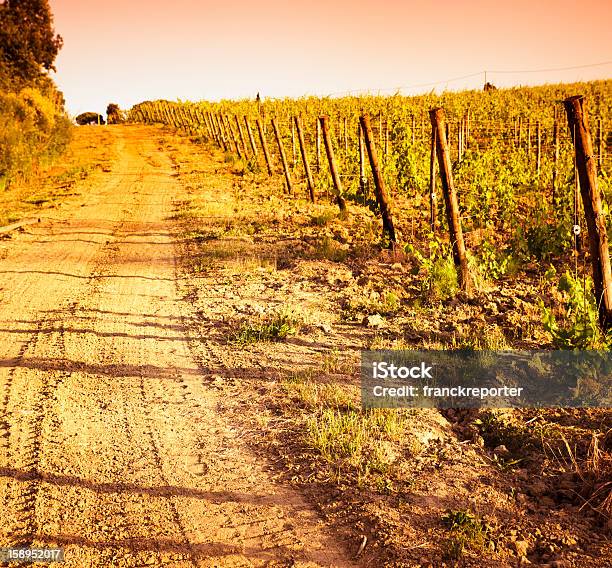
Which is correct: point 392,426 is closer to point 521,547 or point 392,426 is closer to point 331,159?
point 521,547

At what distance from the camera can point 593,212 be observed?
231 inches

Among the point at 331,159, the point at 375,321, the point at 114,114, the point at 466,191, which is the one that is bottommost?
the point at 375,321

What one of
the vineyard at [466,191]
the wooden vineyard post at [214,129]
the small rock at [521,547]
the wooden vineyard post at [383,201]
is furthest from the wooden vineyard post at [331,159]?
the wooden vineyard post at [214,129]

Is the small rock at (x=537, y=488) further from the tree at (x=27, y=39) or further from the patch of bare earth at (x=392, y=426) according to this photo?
the tree at (x=27, y=39)

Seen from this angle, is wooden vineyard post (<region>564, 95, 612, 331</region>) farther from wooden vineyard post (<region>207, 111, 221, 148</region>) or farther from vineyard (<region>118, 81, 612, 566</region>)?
wooden vineyard post (<region>207, 111, 221, 148</region>)

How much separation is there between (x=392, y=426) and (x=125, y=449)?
6.54ft

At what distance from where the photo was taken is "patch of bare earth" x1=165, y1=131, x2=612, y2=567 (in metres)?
3.57

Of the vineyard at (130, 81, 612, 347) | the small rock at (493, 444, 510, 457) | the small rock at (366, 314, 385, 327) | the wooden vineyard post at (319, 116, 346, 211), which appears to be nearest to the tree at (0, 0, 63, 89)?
the vineyard at (130, 81, 612, 347)

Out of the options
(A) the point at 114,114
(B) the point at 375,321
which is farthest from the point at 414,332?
(A) the point at 114,114

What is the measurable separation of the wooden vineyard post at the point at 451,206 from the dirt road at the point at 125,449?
372 centimetres

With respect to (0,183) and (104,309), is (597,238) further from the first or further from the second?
(0,183)

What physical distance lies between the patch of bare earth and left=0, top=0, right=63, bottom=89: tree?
30.9 m

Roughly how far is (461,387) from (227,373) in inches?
87.1

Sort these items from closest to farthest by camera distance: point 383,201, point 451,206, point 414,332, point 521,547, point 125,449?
point 521,547 → point 125,449 → point 414,332 → point 451,206 → point 383,201
